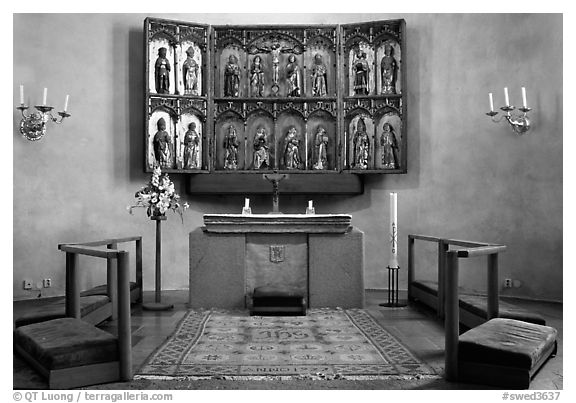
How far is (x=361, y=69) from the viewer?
7.77 m

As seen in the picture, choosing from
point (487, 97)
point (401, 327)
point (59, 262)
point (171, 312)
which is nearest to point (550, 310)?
point (401, 327)

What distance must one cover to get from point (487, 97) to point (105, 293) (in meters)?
5.36

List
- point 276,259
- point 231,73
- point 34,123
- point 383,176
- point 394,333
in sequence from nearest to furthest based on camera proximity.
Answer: point 394,333, point 276,259, point 34,123, point 231,73, point 383,176

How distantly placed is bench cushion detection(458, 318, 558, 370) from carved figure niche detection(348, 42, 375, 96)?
4355mm

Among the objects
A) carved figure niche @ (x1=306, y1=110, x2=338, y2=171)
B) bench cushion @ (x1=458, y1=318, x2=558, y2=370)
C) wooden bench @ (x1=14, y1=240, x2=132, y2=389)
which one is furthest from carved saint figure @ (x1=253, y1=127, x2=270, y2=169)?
bench cushion @ (x1=458, y1=318, x2=558, y2=370)

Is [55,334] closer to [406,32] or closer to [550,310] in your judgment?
[550,310]

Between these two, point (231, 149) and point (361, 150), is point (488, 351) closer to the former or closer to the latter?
point (361, 150)

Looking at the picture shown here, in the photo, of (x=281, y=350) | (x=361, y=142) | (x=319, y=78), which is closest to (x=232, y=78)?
(x=319, y=78)

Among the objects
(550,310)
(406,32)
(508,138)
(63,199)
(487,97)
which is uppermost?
(406,32)

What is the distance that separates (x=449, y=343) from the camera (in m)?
3.79

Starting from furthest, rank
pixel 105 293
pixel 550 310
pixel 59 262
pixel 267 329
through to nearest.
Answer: pixel 59 262, pixel 550 310, pixel 105 293, pixel 267 329

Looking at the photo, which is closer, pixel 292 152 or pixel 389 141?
pixel 389 141

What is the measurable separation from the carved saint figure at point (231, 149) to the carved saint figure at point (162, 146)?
2.50ft

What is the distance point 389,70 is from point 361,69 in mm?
369
